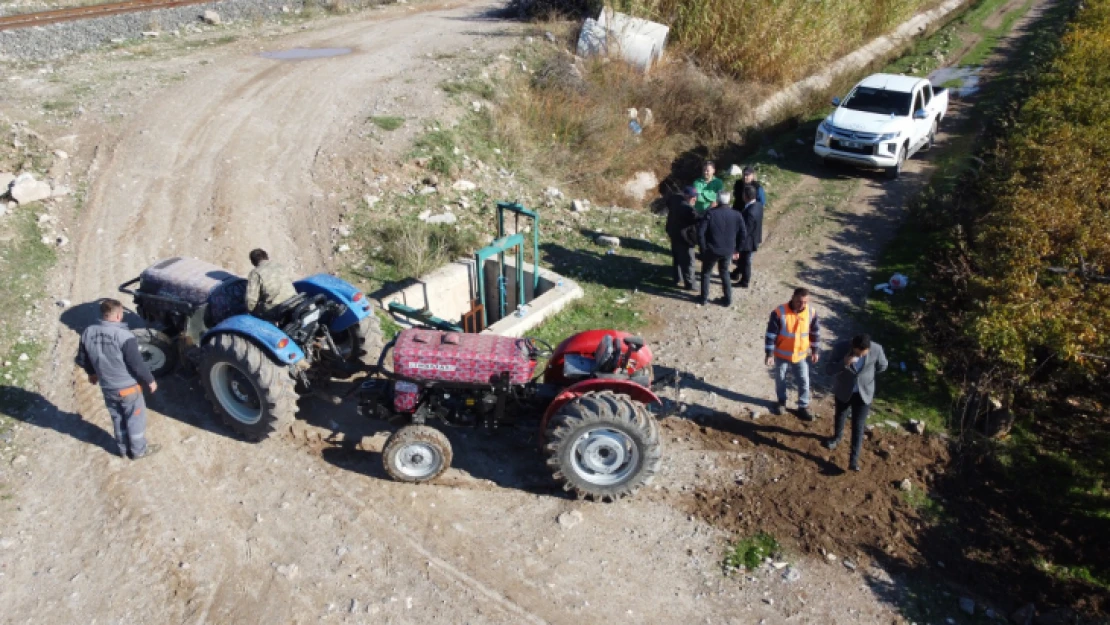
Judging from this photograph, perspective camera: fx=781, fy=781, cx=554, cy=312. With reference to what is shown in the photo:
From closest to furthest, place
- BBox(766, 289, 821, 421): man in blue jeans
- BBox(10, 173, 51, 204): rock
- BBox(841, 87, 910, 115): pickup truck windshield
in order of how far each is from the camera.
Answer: BBox(766, 289, 821, 421): man in blue jeans
BBox(10, 173, 51, 204): rock
BBox(841, 87, 910, 115): pickup truck windshield

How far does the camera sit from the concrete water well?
8625 mm

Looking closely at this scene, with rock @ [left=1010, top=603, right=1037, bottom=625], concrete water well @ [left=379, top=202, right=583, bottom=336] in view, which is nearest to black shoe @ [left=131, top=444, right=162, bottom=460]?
concrete water well @ [left=379, top=202, right=583, bottom=336]

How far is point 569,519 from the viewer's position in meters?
5.97

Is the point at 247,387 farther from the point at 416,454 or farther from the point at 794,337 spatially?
the point at 794,337

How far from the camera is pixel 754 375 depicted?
26.3 ft

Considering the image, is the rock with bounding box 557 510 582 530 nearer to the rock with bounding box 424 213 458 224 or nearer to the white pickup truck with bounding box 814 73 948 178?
the rock with bounding box 424 213 458 224

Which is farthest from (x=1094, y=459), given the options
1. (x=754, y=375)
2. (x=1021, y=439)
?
(x=754, y=375)

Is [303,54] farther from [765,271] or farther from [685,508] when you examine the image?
[685,508]

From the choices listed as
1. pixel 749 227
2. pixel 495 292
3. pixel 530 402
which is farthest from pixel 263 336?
pixel 749 227

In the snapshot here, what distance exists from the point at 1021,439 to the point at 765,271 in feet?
12.4

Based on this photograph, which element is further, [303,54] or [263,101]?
[303,54]

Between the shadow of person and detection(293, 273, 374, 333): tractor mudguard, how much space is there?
2.03 metres

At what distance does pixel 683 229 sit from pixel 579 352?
3402mm

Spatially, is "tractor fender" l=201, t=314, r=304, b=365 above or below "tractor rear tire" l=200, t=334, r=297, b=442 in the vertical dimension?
above
